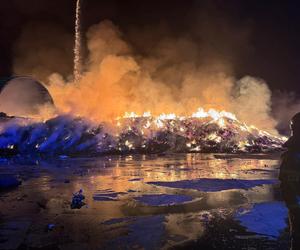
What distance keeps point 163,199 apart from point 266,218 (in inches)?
240

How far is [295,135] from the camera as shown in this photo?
24016 millimetres

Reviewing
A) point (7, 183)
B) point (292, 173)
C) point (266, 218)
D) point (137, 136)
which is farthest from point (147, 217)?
point (137, 136)

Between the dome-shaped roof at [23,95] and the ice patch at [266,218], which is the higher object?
the dome-shaped roof at [23,95]

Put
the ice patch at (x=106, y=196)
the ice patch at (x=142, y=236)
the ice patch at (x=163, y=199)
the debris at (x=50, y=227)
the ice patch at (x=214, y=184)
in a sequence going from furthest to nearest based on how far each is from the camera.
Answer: the ice patch at (x=214, y=184) < the ice patch at (x=106, y=196) < the ice patch at (x=163, y=199) < the debris at (x=50, y=227) < the ice patch at (x=142, y=236)

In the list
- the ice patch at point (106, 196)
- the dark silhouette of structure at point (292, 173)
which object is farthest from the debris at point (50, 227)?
the dark silhouette of structure at point (292, 173)

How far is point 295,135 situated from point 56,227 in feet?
56.4

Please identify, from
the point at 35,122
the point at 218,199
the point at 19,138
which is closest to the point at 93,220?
the point at 218,199

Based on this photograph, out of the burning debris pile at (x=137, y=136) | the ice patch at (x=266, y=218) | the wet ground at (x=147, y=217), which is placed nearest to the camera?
the wet ground at (x=147, y=217)

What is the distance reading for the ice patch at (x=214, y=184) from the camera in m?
23.4

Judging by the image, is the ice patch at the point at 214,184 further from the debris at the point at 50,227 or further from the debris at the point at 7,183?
the debris at the point at 50,227

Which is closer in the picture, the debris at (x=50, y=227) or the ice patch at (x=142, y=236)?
the ice patch at (x=142, y=236)

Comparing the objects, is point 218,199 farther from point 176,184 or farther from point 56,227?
point 56,227

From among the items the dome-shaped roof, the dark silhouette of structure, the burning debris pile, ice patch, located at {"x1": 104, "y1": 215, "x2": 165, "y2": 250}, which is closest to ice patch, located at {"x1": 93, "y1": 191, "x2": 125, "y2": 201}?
ice patch, located at {"x1": 104, "y1": 215, "x2": 165, "y2": 250}

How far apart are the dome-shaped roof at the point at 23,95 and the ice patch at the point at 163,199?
3628 inches
